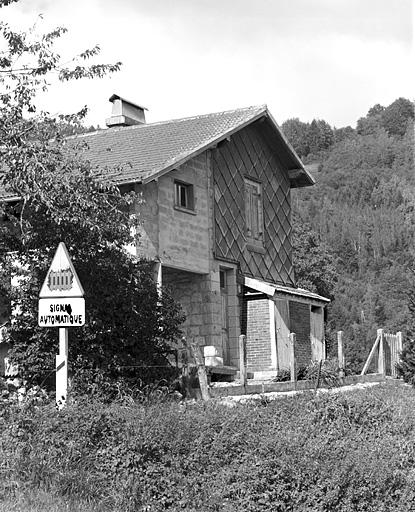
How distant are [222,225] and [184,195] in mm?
1759

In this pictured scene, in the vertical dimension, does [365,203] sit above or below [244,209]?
above

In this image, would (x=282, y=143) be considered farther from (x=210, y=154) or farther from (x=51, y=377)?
(x=51, y=377)

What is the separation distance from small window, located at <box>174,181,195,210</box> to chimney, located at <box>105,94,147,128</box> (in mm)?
5658

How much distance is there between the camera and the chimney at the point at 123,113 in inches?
1175

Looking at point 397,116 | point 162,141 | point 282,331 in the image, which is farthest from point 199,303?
point 397,116

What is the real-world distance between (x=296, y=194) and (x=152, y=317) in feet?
376

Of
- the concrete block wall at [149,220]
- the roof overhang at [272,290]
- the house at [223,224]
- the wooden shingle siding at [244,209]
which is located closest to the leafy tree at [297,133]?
the wooden shingle siding at [244,209]

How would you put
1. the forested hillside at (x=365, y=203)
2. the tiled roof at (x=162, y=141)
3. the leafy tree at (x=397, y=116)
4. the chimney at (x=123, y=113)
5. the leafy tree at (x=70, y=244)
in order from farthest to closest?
the leafy tree at (x=397, y=116)
the forested hillside at (x=365, y=203)
the chimney at (x=123, y=113)
the tiled roof at (x=162, y=141)
the leafy tree at (x=70, y=244)

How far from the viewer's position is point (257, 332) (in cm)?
2634

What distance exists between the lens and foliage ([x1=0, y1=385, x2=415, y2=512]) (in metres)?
9.21

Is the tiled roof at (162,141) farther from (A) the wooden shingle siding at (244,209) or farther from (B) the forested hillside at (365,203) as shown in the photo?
(B) the forested hillside at (365,203)

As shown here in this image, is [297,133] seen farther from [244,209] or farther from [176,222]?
[176,222]

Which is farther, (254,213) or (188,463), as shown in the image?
(254,213)

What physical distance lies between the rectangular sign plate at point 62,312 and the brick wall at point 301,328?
54.4ft
